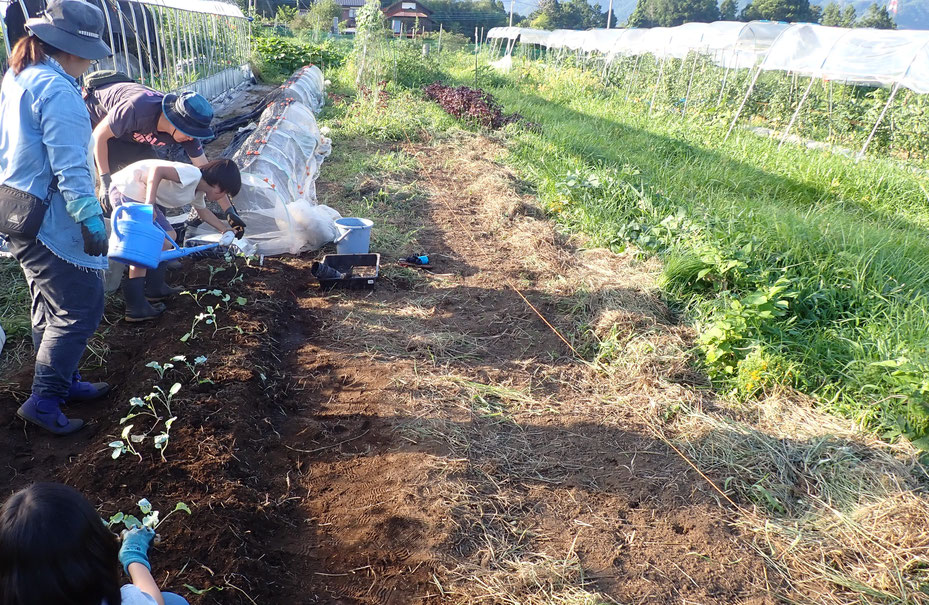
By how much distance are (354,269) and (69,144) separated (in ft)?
8.35

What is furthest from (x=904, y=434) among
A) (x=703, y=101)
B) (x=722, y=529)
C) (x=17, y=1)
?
(x=703, y=101)

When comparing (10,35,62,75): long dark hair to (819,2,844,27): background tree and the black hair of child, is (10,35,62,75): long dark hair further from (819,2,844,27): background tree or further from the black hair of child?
(819,2,844,27): background tree

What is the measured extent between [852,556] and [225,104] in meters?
13.1

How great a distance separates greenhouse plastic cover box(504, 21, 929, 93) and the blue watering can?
34.1 ft

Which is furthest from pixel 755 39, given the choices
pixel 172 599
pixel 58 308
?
pixel 172 599

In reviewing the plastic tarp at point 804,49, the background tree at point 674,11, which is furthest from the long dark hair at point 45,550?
the background tree at point 674,11

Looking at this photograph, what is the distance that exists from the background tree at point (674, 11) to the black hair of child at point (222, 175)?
2694 inches

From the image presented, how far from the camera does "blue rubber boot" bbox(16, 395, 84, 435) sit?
8.33 ft

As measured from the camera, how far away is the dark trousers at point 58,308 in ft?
7.97

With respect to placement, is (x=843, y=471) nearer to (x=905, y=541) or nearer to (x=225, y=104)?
(x=905, y=541)

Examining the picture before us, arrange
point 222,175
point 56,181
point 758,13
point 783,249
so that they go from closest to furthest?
point 56,181 → point 222,175 → point 783,249 → point 758,13

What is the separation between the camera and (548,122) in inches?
416

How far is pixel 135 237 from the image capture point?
2910 mm

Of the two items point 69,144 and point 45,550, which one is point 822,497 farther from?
point 69,144
